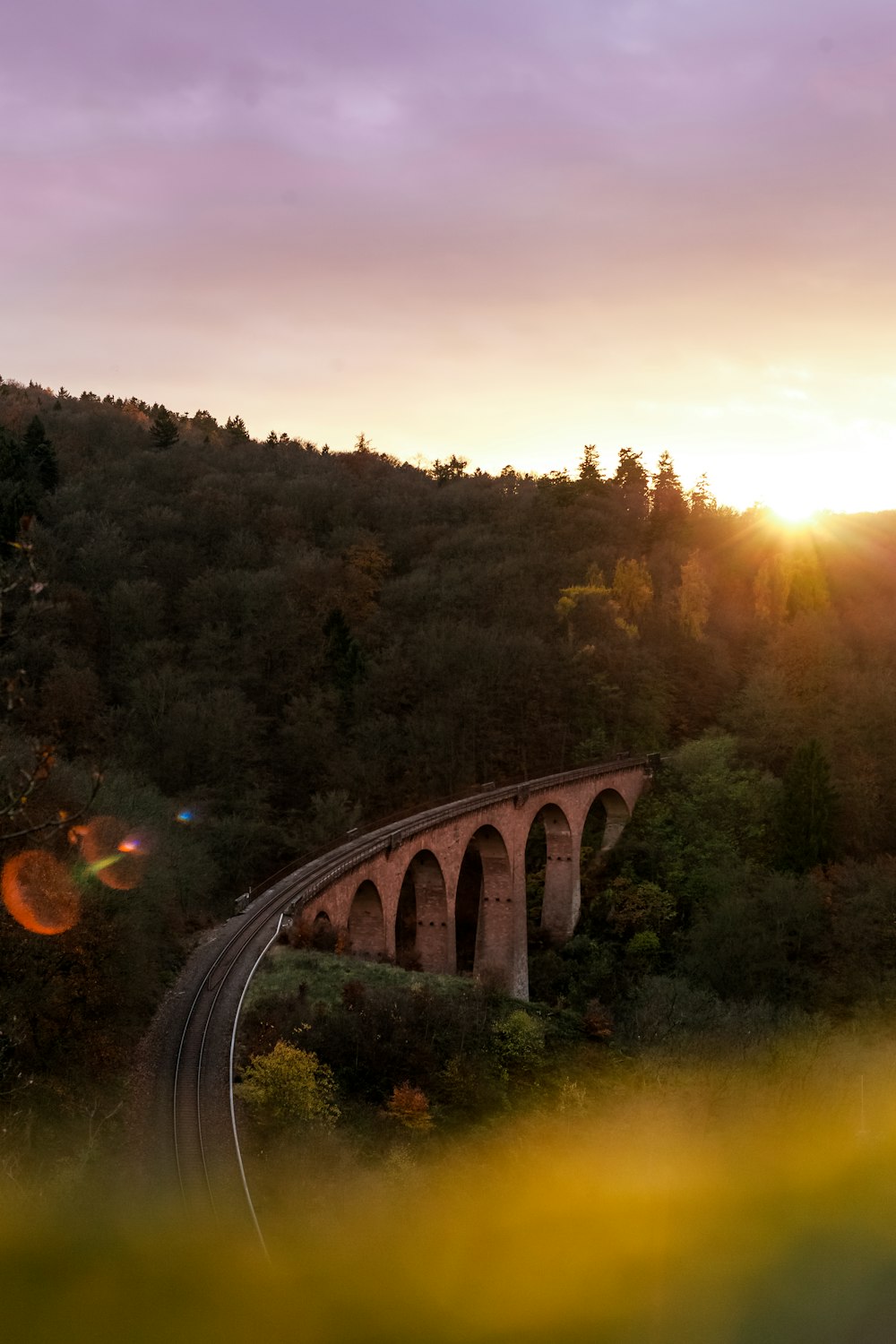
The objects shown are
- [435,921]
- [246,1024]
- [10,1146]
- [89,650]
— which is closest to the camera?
[10,1146]

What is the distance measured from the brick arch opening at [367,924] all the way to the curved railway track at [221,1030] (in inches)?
51.6

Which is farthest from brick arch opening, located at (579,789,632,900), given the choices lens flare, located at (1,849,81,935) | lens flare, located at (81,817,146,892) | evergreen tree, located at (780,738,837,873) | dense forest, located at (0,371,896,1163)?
lens flare, located at (1,849,81,935)

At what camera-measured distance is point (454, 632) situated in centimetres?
5119

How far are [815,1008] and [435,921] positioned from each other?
11.9 metres

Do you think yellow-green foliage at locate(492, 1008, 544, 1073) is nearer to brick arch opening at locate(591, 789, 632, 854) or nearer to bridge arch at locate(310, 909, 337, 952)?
bridge arch at locate(310, 909, 337, 952)

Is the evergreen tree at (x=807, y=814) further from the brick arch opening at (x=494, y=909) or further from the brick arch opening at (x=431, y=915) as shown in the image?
the brick arch opening at (x=431, y=915)

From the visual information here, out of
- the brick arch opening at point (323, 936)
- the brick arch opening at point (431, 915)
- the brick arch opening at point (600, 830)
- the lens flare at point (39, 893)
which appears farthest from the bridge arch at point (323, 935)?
the brick arch opening at point (600, 830)

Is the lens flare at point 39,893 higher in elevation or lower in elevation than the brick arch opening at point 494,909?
higher

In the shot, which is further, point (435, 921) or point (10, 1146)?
point (435, 921)

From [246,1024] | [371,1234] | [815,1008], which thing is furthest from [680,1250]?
[815,1008]

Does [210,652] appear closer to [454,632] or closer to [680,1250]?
[454,632]

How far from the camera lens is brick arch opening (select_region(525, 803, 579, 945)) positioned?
41.7 metres

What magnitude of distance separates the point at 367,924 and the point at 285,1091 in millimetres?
13080

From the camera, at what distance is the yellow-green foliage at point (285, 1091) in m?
15.7
